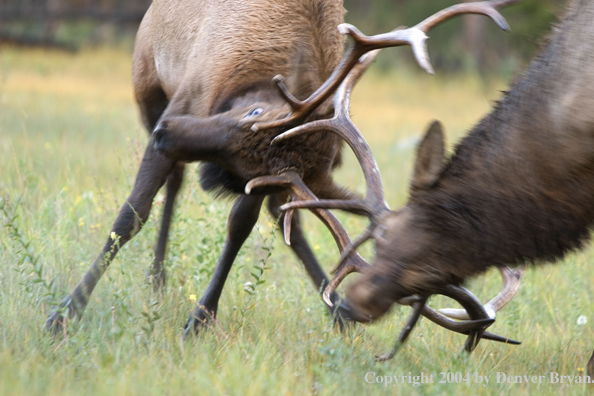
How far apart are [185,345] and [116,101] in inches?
397

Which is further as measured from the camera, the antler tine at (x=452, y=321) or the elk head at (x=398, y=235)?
the antler tine at (x=452, y=321)

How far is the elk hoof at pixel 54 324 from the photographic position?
3.37m

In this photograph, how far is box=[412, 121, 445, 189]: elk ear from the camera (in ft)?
9.83

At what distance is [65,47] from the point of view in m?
17.2

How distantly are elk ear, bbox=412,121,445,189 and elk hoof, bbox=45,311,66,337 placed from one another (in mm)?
1825

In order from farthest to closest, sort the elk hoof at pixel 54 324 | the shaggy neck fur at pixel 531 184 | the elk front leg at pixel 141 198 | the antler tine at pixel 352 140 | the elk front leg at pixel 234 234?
the elk front leg at pixel 234 234 < the elk front leg at pixel 141 198 < the elk hoof at pixel 54 324 < the antler tine at pixel 352 140 < the shaggy neck fur at pixel 531 184

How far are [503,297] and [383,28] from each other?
731 inches

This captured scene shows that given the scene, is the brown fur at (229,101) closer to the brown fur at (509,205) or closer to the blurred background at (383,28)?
the brown fur at (509,205)

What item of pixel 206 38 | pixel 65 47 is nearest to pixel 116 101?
pixel 65 47

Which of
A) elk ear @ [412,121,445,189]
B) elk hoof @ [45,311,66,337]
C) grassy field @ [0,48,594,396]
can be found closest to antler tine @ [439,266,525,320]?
grassy field @ [0,48,594,396]

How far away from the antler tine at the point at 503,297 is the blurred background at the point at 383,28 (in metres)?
14.9

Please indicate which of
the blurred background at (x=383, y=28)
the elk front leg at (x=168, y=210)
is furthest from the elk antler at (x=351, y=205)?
the blurred background at (x=383, y=28)

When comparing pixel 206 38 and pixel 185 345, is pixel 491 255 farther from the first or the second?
pixel 206 38

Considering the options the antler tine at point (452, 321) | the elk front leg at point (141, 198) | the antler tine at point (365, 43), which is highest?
the antler tine at point (365, 43)
